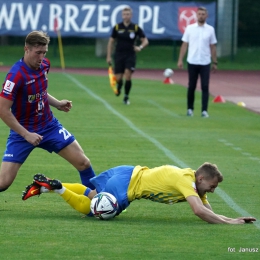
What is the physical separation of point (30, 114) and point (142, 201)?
1698 mm

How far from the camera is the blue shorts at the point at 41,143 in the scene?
8484 millimetres

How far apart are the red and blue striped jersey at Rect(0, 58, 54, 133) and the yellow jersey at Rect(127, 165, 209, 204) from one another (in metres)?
1.14

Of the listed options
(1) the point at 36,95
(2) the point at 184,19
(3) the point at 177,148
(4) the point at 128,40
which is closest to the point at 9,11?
(2) the point at 184,19

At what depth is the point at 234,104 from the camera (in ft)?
73.6

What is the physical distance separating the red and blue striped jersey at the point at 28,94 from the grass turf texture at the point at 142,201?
0.90 meters

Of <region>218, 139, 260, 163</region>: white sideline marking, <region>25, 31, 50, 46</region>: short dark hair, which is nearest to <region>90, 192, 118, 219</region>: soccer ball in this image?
<region>25, 31, 50, 46</region>: short dark hair

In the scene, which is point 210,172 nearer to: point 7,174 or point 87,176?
point 87,176

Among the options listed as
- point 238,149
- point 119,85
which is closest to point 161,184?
point 238,149

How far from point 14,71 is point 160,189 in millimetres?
1765

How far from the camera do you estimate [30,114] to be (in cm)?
852

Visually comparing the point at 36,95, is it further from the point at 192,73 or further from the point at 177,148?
the point at 192,73

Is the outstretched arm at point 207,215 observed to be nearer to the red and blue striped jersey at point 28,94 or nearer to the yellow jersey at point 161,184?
the yellow jersey at point 161,184

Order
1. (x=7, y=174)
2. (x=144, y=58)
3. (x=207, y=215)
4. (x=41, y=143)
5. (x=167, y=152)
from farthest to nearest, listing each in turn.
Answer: (x=144, y=58), (x=167, y=152), (x=41, y=143), (x=7, y=174), (x=207, y=215)

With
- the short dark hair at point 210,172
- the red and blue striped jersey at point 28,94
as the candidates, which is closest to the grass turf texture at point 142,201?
the short dark hair at point 210,172
